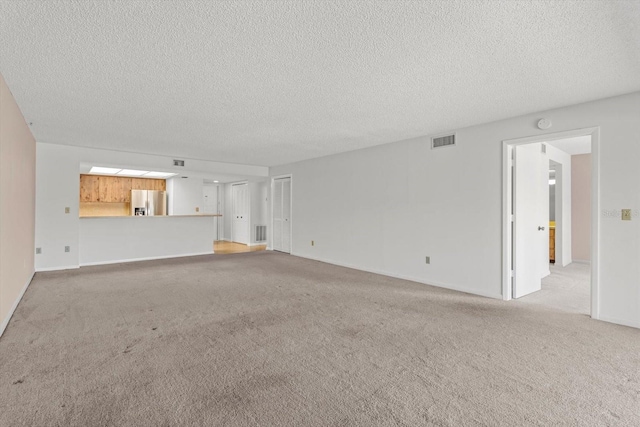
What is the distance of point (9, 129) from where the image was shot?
3.21 meters

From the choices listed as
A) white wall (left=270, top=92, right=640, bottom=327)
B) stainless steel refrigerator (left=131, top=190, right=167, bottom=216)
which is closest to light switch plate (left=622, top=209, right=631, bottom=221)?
white wall (left=270, top=92, right=640, bottom=327)

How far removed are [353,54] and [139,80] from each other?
2023 mm

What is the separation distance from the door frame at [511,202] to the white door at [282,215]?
17.3 ft

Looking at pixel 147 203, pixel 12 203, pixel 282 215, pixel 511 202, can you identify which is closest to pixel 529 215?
pixel 511 202

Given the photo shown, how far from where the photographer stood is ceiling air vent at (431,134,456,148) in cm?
470

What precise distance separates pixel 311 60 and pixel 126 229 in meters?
6.39

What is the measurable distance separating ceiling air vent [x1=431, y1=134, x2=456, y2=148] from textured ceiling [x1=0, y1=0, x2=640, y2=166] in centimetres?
29

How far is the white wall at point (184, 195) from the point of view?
8.93m

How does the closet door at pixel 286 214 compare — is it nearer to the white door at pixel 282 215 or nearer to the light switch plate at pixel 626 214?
the white door at pixel 282 215

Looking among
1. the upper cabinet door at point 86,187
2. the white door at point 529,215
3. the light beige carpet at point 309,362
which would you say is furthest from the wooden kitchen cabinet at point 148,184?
the white door at point 529,215

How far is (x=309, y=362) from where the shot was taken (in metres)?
2.40

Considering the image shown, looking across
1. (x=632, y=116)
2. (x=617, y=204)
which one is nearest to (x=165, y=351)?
(x=617, y=204)

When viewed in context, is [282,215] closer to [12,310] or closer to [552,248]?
[12,310]

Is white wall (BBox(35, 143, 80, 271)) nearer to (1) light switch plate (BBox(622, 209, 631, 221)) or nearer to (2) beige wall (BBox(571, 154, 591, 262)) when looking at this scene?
(1) light switch plate (BBox(622, 209, 631, 221))
